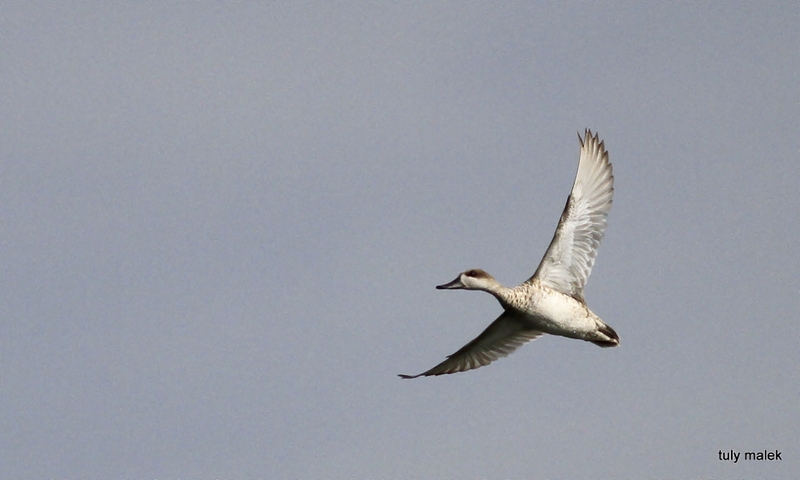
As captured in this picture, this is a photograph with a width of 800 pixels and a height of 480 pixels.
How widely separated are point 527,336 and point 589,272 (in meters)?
2.13

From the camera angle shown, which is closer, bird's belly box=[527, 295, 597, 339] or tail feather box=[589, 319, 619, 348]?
bird's belly box=[527, 295, 597, 339]

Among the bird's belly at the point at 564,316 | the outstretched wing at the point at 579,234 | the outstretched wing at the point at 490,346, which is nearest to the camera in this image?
the bird's belly at the point at 564,316

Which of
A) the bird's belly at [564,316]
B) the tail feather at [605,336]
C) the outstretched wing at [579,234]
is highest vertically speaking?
the outstretched wing at [579,234]

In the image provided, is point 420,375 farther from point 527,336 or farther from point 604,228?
point 604,228

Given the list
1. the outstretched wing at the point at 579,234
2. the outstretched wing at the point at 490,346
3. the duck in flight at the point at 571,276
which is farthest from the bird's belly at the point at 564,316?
the outstretched wing at the point at 490,346

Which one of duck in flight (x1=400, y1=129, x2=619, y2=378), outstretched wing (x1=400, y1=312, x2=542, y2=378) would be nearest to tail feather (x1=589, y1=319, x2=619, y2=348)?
duck in flight (x1=400, y1=129, x2=619, y2=378)

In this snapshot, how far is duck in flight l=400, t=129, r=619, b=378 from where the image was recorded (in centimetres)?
2073

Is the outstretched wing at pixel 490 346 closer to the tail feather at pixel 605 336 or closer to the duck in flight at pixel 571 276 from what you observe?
the duck in flight at pixel 571 276

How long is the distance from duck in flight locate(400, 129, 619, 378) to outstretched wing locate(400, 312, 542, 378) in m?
0.28

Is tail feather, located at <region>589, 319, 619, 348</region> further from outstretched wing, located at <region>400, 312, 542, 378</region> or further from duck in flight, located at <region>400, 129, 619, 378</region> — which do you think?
outstretched wing, located at <region>400, 312, 542, 378</region>

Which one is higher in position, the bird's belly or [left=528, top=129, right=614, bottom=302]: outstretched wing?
[left=528, top=129, right=614, bottom=302]: outstretched wing

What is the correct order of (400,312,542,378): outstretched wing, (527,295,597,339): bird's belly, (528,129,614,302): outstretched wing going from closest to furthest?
(527,295,597,339): bird's belly, (528,129,614,302): outstretched wing, (400,312,542,378): outstretched wing

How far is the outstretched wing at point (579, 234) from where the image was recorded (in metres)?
21.0

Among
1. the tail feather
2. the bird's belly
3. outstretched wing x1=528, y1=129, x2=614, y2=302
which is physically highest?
outstretched wing x1=528, y1=129, x2=614, y2=302
